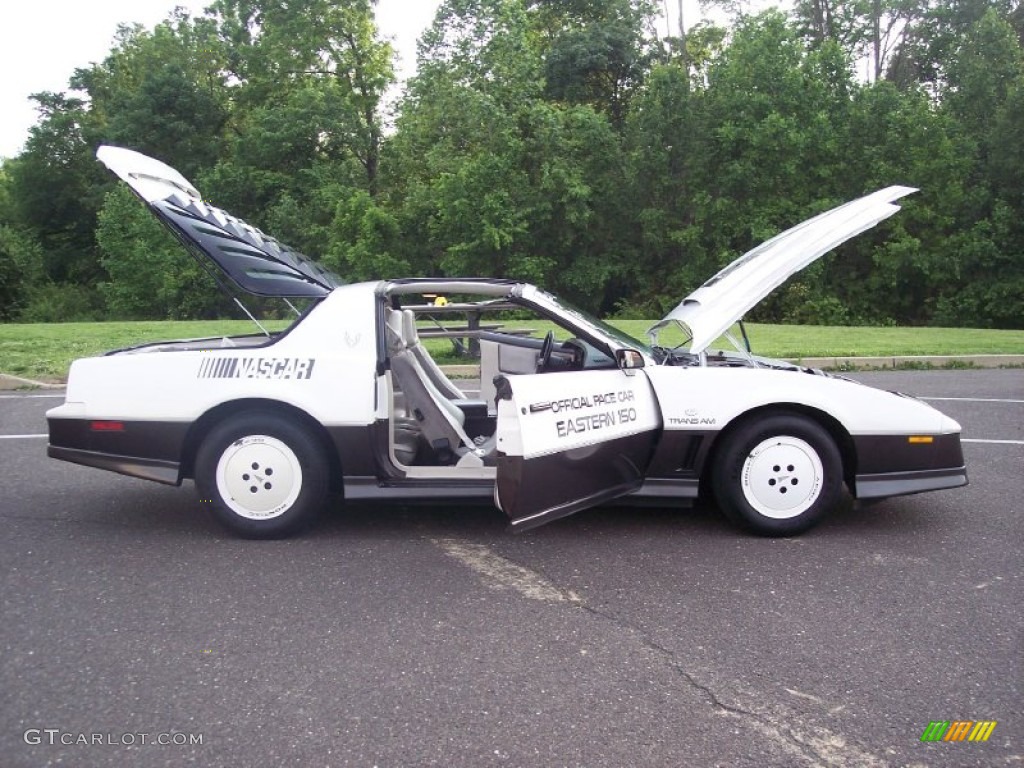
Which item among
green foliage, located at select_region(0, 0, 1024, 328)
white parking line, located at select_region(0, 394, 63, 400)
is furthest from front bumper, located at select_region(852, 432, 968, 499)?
green foliage, located at select_region(0, 0, 1024, 328)

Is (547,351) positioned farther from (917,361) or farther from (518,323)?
(917,361)

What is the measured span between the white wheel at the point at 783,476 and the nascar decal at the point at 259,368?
2422 mm

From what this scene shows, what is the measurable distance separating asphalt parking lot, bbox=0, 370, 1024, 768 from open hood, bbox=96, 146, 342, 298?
1418 mm

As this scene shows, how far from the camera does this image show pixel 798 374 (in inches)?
185

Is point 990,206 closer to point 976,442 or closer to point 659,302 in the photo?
point 659,302

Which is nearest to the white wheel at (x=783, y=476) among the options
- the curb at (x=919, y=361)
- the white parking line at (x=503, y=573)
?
the white parking line at (x=503, y=573)

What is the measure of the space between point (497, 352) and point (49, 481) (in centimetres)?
327

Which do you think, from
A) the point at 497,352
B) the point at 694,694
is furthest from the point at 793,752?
the point at 497,352

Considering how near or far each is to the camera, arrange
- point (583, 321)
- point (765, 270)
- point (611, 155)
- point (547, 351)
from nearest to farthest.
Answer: point (583, 321), point (765, 270), point (547, 351), point (611, 155)

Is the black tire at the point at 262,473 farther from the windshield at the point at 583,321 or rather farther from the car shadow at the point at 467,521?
the windshield at the point at 583,321

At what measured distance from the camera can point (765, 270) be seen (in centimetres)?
503

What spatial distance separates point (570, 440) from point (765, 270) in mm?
1747

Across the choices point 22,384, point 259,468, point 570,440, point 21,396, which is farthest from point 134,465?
point 22,384

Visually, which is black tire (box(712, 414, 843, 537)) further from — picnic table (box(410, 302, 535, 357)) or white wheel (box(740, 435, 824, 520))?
picnic table (box(410, 302, 535, 357))
